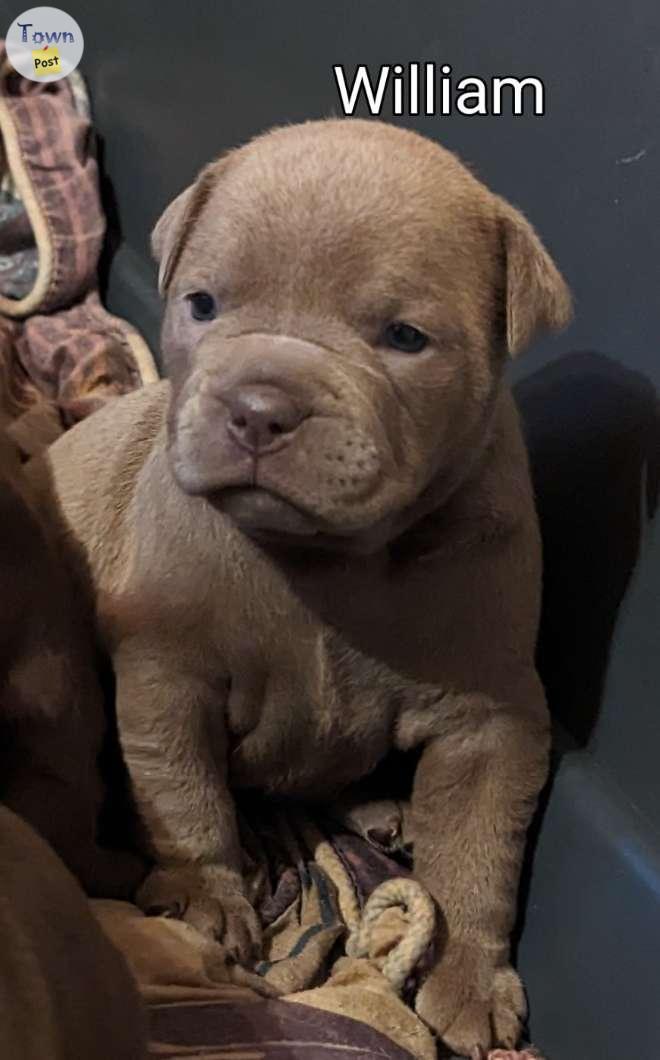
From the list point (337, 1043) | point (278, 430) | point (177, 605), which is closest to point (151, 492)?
point (177, 605)

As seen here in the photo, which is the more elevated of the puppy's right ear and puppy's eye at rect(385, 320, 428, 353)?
the puppy's right ear

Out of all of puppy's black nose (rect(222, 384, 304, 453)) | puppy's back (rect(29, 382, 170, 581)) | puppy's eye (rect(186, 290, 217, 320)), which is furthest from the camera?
puppy's back (rect(29, 382, 170, 581))

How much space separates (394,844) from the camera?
4.89ft

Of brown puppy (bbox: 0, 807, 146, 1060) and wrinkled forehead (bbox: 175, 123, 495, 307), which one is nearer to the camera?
brown puppy (bbox: 0, 807, 146, 1060)

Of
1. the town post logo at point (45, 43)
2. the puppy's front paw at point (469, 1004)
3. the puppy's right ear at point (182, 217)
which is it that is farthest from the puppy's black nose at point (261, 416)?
the town post logo at point (45, 43)

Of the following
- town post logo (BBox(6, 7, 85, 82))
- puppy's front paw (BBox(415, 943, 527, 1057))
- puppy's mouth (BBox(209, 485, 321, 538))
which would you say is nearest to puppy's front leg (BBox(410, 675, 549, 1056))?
puppy's front paw (BBox(415, 943, 527, 1057))

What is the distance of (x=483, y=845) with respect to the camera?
1.34 meters

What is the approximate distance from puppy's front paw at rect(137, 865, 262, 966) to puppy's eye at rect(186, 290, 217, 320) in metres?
0.55

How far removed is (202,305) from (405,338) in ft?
0.60

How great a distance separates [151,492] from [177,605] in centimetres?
12

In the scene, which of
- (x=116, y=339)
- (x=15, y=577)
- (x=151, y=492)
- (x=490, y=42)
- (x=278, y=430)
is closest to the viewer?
(x=278, y=430)

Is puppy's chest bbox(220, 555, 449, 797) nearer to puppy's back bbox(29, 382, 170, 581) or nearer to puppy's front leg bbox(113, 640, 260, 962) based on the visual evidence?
puppy's front leg bbox(113, 640, 260, 962)

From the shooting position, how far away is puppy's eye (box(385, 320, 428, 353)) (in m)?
1.11

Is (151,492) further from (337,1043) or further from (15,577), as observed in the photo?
(337,1043)
